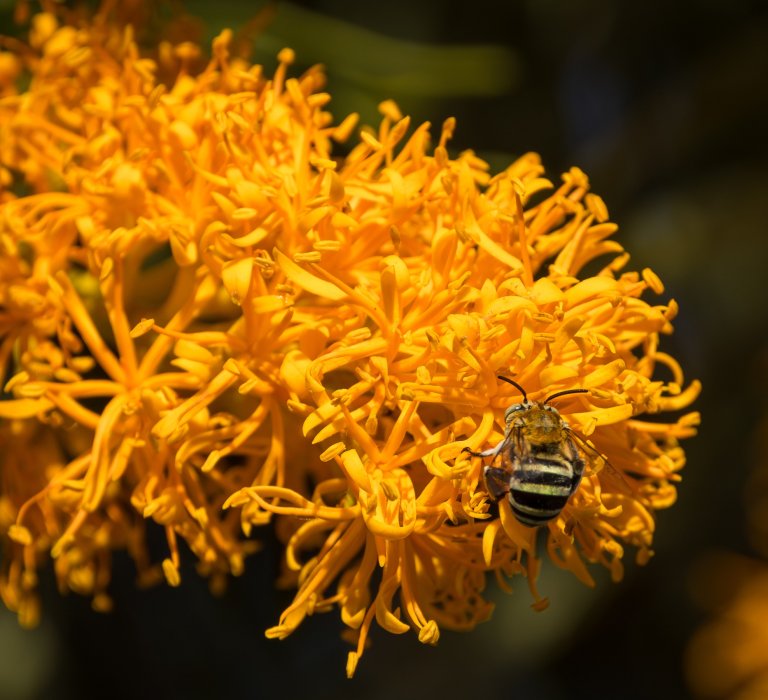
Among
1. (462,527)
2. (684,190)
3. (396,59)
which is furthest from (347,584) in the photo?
(684,190)

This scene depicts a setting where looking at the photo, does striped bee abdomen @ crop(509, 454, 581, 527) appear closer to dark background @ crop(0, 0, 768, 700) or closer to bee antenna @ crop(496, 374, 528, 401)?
bee antenna @ crop(496, 374, 528, 401)

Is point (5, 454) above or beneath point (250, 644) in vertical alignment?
above

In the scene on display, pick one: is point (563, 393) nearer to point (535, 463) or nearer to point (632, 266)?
point (535, 463)

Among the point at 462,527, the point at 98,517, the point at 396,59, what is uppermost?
the point at 396,59

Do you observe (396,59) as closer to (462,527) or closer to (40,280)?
(40,280)

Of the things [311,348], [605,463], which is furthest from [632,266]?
[311,348]

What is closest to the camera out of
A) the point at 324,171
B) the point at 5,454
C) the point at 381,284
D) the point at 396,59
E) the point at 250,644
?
the point at 381,284

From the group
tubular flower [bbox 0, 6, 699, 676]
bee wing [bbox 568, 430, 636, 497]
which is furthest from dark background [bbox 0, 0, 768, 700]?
bee wing [bbox 568, 430, 636, 497]
